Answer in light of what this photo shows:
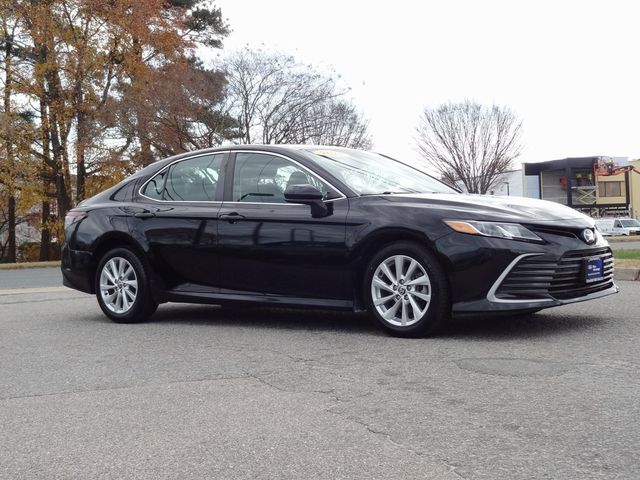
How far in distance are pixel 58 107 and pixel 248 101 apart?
22.4 ft

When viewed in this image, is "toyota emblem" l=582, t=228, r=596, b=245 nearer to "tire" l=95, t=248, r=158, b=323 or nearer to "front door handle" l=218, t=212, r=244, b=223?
"front door handle" l=218, t=212, r=244, b=223

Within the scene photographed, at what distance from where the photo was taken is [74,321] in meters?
7.64

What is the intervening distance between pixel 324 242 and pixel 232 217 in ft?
3.15

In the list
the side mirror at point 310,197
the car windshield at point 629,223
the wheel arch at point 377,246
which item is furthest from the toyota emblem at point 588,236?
the car windshield at point 629,223

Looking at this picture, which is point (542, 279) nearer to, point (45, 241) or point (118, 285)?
point (118, 285)

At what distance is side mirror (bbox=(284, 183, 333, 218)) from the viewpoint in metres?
6.06

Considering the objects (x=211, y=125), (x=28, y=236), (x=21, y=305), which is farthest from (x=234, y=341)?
(x=28, y=236)

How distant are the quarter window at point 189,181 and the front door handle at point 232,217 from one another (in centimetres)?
28

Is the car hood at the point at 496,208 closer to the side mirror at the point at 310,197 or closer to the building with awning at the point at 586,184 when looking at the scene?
the side mirror at the point at 310,197

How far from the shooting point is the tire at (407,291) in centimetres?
560

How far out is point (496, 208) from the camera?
18.6 ft

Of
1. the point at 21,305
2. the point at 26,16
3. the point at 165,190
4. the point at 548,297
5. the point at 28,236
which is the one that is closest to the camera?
the point at 548,297

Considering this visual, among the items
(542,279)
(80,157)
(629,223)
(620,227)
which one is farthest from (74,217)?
(629,223)

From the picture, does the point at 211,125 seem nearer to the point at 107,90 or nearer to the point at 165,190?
the point at 107,90
